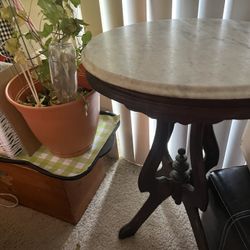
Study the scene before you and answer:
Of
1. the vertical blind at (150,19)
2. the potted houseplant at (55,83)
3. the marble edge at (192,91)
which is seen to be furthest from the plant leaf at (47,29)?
the marble edge at (192,91)

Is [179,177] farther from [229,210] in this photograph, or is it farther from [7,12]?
[7,12]

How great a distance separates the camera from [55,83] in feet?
2.72

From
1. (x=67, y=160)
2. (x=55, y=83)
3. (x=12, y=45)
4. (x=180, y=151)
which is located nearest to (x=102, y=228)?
(x=67, y=160)

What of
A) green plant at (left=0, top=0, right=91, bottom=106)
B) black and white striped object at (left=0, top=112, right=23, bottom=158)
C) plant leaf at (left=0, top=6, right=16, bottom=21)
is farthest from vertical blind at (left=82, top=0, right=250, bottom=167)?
black and white striped object at (left=0, top=112, right=23, bottom=158)

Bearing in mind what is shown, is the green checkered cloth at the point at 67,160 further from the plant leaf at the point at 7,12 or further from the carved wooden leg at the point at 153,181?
the plant leaf at the point at 7,12

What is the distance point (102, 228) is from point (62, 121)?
0.55m

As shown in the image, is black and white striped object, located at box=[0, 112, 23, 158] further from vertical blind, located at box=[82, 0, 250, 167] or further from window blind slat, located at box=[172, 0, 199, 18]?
window blind slat, located at box=[172, 0, 199, 18]

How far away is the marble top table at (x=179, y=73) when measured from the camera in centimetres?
44

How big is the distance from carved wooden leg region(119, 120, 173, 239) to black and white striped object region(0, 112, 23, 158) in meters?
0.51

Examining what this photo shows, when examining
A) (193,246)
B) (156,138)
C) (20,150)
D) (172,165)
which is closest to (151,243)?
(193,246)

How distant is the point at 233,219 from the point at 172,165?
30 centimetres

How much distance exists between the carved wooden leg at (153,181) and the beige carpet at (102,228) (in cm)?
7

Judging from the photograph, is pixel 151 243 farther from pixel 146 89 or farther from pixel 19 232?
pixel 146 89

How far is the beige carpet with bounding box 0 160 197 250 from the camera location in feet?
3.42
